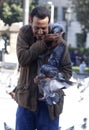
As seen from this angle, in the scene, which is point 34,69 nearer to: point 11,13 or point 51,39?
point 51,39

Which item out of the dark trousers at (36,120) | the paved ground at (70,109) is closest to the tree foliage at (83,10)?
the paved ground at (70,109)

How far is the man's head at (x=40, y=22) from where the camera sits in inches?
156

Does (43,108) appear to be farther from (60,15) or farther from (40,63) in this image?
(60,15)

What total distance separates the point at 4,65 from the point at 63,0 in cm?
3140

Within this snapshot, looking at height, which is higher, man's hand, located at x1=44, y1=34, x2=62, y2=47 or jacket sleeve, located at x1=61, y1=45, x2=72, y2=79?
man's hand, located at x1=44, y1=34, x2=62, y2=47

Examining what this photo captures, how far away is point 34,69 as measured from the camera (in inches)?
160

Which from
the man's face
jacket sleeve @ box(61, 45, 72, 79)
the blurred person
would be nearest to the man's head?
the man's face

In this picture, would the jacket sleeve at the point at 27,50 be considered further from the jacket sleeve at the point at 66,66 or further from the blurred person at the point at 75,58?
the blurred person at the point at 75,58

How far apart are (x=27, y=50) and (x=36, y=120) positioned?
543 millimetres

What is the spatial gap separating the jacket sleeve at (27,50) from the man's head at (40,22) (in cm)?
7

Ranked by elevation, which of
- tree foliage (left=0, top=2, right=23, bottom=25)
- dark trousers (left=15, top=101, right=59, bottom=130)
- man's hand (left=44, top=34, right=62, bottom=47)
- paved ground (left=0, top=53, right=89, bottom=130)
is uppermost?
man's hand (left=44, top=34, right=62, bottom=47)

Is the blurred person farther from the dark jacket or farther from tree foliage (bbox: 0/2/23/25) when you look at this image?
the dark jacket

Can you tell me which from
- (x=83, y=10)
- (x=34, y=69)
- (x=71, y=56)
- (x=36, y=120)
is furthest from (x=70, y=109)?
(x=83, y=10)

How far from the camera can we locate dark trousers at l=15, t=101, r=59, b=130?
4.09m
